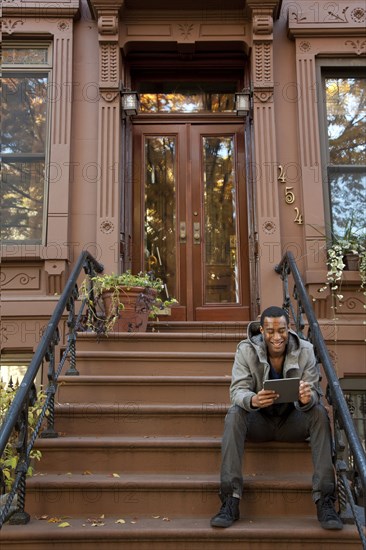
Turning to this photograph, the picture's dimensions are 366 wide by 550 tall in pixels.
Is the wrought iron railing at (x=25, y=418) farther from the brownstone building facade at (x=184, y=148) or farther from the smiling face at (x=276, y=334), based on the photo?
the brownstone building facade at (x=184, y=148)

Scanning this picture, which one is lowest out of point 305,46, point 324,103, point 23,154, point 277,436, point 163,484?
point 163,484

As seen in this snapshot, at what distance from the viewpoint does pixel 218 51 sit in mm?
7246

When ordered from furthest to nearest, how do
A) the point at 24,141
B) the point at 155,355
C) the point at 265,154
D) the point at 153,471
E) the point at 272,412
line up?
the point at 24,141
the point at 265,154
the point at 155,355
the point at 153,471
the point at 272,412

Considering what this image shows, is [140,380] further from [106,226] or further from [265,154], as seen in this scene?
[265,154]

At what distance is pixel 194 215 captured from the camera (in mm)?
7078

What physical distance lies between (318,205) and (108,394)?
3.25 m

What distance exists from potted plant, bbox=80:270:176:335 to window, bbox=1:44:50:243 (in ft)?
3.87

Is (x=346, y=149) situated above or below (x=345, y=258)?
above

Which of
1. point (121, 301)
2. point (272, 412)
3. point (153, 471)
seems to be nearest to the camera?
point (272, 412)

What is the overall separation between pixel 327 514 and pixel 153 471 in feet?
4.06

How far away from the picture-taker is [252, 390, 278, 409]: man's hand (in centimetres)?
363

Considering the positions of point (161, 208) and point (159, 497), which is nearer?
point (159, 497)

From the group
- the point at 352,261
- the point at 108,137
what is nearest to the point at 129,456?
the point at 352,261
